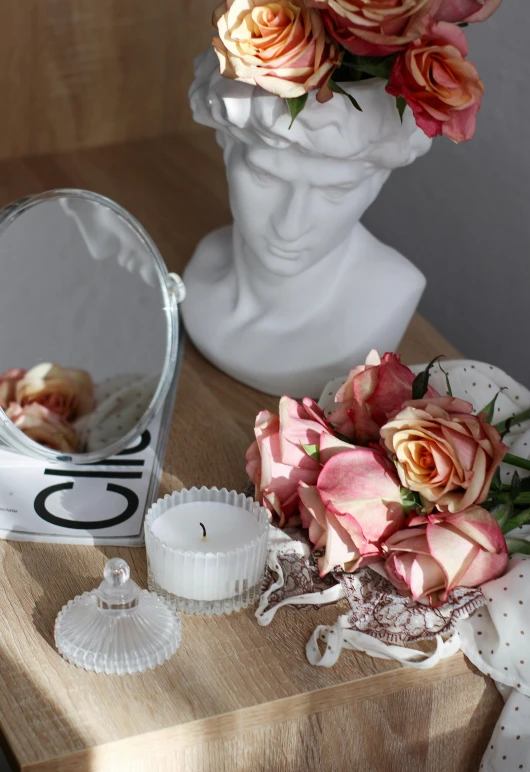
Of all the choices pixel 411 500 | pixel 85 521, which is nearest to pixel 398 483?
pixel 411 500

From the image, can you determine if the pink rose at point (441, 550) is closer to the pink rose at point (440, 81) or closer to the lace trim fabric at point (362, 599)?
the lace trim fabric at point (362, 599)

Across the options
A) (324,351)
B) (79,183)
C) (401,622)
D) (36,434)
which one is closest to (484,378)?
(324,351)

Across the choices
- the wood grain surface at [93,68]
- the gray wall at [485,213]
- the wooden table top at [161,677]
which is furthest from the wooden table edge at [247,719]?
the wood grain surface at [93,68]

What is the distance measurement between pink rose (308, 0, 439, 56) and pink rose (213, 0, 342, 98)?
2cm

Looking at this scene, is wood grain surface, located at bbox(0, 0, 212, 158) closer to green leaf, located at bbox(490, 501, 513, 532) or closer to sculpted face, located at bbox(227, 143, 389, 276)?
sculpted face, located at bbox(227, 143, 389, 276)

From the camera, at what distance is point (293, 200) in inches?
30.9

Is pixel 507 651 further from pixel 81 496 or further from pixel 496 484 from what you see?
pixel 81 496

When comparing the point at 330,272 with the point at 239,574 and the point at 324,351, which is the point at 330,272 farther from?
the point at 239,574

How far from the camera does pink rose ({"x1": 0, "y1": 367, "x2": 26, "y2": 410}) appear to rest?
2.56 ft

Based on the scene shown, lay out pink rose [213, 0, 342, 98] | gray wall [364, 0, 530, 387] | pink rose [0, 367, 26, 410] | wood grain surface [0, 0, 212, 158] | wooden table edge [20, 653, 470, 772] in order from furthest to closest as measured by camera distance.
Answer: wood grain surface [0, 0, 212, 158]
gray wall [364, 0, 530, 387]
pink rose [0, 367, 26, 410]
pink rose [213, 0, 342, 98]
wooden table edge [20, 653, 470, 772]

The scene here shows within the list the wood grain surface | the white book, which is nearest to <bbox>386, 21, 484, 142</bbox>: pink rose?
the white book

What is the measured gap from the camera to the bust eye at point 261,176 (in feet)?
2.58

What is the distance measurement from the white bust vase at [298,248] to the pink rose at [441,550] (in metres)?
0.29

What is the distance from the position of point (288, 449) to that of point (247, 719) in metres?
0.17
